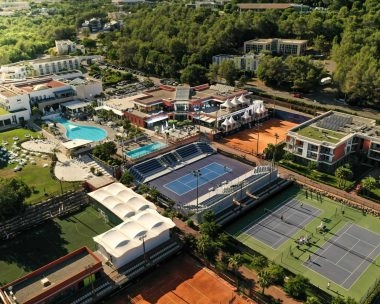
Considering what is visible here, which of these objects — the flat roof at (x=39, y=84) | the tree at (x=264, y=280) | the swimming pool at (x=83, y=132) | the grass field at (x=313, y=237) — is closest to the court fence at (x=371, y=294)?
the grass field at (x=313, y=237)

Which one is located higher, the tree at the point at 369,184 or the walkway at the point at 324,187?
the tree at the point at 369,184

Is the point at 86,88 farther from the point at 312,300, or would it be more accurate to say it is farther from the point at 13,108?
the point at 312,300

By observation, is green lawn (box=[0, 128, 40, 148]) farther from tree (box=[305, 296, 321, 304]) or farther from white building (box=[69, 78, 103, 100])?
tree (box=[305, 296, 321, 304])

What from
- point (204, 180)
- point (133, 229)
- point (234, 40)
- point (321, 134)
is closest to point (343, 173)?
point (321, 134)

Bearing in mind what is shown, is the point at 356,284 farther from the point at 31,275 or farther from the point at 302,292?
the point at 31,275

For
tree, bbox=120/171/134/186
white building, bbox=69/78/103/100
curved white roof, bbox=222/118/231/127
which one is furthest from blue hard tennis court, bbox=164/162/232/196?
white building, bbox=69/78/103/100

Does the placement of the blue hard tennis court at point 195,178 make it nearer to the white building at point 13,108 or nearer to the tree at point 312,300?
the tree at point 312,300

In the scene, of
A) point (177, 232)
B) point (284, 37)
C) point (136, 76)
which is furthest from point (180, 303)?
point (284, 37)
